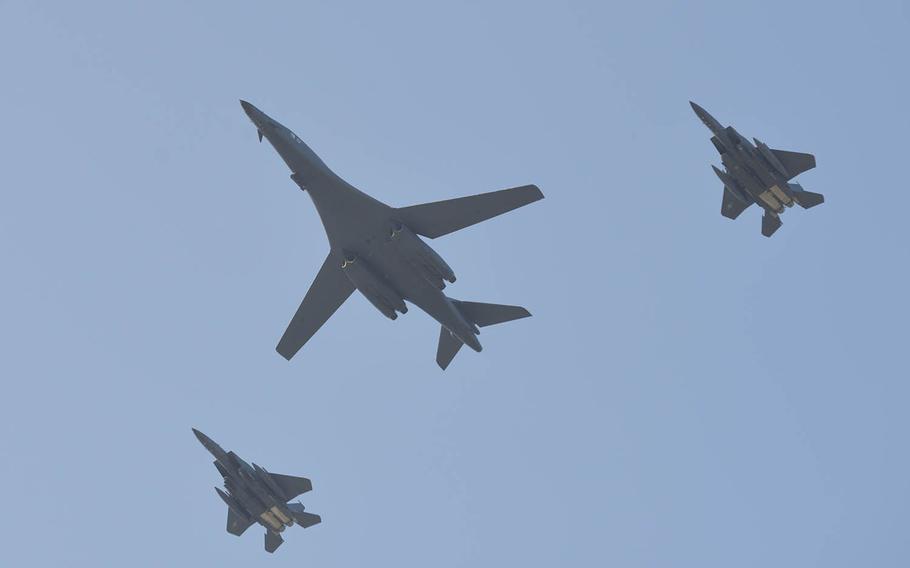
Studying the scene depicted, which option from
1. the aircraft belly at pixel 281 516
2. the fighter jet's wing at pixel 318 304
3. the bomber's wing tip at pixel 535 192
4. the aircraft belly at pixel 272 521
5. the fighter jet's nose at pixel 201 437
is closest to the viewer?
the bomber's wing tip at pixel 535 192

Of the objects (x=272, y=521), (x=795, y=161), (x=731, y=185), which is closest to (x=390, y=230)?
(x=731, y=185)

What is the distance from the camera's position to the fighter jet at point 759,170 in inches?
2412

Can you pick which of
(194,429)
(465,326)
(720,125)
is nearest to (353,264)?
(465,326)

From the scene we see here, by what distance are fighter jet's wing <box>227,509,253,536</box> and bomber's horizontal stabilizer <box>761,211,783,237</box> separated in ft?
105

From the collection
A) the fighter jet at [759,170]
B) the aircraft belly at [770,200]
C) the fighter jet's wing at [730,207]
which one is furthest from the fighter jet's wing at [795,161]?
the fighter jet's wing at [730,207]

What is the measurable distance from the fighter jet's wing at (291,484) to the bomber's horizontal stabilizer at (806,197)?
29158 millimetres

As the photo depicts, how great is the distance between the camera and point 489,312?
6444 centimetres

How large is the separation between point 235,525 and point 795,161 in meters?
36.4

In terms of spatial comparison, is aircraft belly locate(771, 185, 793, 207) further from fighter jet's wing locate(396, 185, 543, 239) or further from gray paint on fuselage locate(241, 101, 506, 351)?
gray paint on fuselage locate(241, 101, 506, 351)

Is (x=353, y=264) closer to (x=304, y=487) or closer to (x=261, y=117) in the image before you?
(x=261, y=117)

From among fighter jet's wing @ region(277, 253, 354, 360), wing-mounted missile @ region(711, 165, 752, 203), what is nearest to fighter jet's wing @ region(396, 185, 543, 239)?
fighter jet's wing @ region(277, 253, 354, 360)

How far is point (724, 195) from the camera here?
6675cm

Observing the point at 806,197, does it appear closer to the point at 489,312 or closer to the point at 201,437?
the point at 489,312

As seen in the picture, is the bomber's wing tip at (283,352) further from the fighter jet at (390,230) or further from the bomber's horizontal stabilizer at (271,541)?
the bomber's horizontal stabilizer at (271,541)
